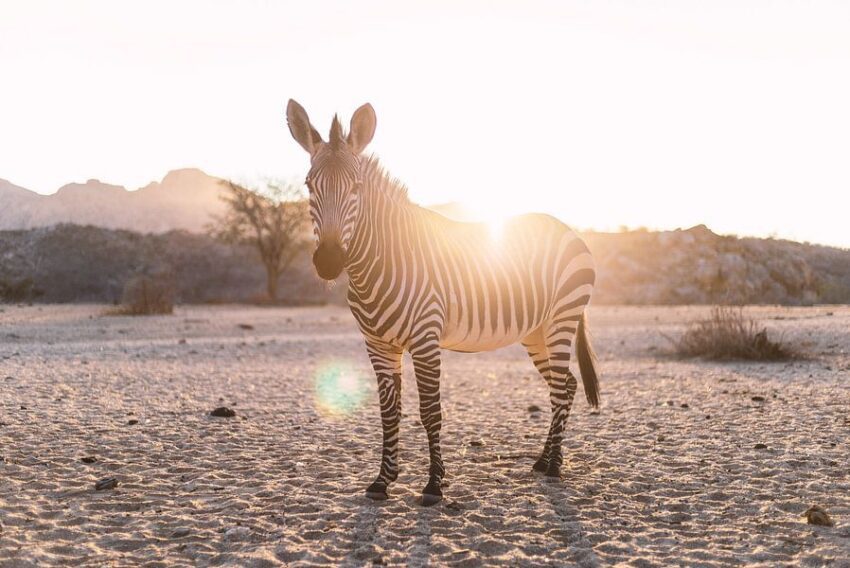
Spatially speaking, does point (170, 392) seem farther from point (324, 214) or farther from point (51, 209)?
point (51, 209)

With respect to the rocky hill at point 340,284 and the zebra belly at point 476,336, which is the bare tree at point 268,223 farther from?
the zebra belly at point 476,336

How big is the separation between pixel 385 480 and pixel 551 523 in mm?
1293

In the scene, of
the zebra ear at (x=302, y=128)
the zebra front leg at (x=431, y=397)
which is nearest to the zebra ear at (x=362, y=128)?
the zebra ear at (x=302, y=128)

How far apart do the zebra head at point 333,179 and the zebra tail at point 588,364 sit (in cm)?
296

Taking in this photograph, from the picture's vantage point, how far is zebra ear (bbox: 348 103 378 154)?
449cm

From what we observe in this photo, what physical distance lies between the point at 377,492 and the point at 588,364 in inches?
108

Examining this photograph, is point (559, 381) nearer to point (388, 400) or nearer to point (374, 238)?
point (388, 400)

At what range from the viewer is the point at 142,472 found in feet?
17.1

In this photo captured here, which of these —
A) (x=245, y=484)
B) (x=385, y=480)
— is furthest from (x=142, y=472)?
(x=385, y=480)

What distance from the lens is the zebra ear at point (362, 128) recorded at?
4.49 metres

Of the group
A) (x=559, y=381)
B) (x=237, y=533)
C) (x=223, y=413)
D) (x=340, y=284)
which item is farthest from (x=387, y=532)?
(x=340, y=284)

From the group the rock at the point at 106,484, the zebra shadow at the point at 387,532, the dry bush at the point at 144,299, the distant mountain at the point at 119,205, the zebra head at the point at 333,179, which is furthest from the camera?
the distant mountain at the point at 119,205

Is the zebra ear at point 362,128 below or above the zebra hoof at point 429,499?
above

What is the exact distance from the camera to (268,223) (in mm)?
40000
